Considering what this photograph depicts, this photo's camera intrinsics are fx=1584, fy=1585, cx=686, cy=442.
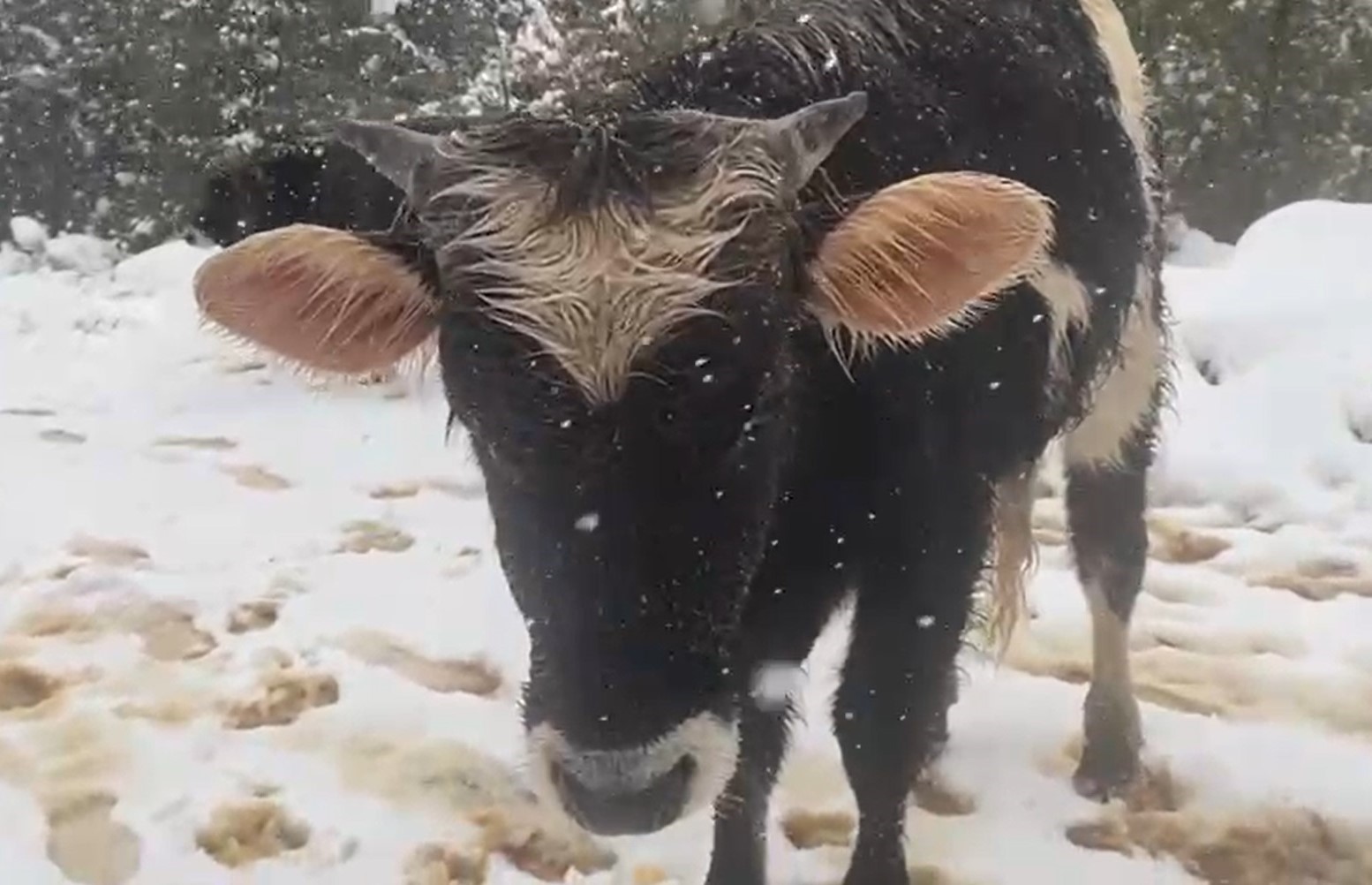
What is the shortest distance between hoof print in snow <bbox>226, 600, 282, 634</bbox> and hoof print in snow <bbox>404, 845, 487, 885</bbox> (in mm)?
1485

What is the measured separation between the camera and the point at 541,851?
3760mm

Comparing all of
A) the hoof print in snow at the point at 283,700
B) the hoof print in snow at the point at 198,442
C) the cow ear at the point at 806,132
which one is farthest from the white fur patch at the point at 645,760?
the hoof print in snow at the point at 198,442

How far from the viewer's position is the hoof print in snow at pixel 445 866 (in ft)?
12.0

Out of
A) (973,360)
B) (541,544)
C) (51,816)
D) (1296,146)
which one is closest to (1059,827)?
(973,360)

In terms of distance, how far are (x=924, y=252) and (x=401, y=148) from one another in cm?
88

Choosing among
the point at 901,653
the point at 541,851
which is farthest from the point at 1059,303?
the point at 541,851

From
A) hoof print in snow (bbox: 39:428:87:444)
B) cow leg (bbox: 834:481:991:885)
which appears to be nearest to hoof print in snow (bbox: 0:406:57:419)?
hoof print in snow (bbox: 39:428:87:444)

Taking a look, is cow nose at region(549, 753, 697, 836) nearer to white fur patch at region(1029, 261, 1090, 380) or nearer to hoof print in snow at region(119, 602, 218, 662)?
white fur patch at region(1029, 261, 1090, 380)

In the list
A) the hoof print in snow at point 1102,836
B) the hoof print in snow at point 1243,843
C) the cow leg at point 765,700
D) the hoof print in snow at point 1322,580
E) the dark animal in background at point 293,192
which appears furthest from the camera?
the dark animal in background at point 293,192

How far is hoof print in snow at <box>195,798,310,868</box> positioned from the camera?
3.71 meters

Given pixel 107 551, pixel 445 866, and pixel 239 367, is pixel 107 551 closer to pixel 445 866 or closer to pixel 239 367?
pixel 445 866

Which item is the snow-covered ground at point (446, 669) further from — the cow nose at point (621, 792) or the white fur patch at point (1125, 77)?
the white fur patch at point (1125, 77)

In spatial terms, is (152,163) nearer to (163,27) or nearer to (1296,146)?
(163,27)

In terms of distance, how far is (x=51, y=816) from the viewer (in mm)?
3848
